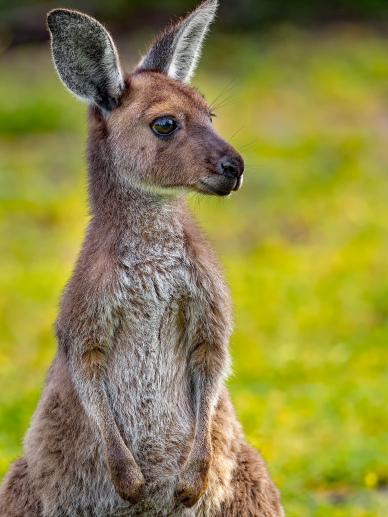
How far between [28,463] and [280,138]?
12.0 meters

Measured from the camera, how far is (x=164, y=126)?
5.05m

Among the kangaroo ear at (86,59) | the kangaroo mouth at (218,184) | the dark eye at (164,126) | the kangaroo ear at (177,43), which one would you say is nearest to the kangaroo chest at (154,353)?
the kangaroo mouth at (218,184)

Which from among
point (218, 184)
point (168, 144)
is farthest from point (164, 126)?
→ point (218, 184)

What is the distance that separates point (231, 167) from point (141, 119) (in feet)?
1.43

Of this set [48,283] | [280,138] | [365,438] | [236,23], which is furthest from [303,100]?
[365,438]

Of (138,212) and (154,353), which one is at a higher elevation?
(138,212)

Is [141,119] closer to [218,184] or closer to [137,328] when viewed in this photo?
[218,184]

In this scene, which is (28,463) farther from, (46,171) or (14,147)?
(14,147)

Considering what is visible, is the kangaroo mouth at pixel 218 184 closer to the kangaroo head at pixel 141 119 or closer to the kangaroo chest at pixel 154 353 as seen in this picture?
the kangaroo head at pixel 141 119

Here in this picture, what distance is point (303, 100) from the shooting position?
18.5m

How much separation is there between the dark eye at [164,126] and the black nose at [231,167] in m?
0.28

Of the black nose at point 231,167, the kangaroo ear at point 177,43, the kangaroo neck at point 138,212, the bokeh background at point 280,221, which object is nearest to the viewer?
the black nose at point 231,167

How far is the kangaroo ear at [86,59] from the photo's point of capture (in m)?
5.08

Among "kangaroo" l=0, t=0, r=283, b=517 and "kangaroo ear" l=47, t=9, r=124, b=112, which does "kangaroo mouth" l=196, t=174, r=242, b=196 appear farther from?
"kangaroo ear" l=47, t=9, r=124, b=112
